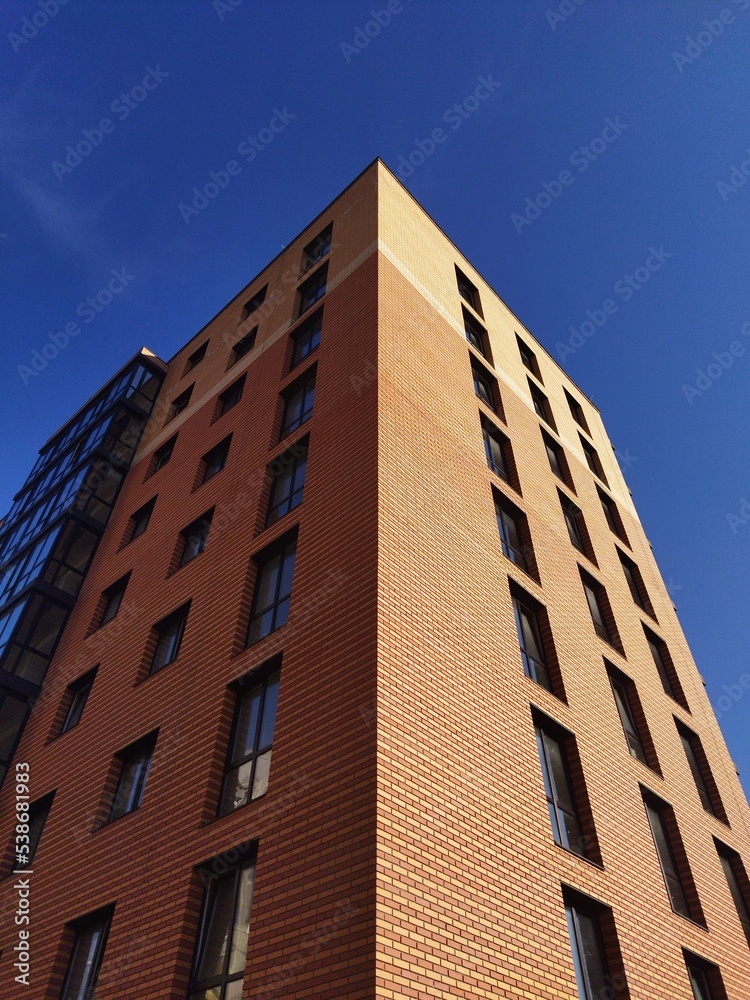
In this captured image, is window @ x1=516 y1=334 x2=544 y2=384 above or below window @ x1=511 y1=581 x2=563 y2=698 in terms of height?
above

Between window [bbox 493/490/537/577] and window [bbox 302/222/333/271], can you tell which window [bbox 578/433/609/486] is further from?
window [bbox 302/222/333/271]

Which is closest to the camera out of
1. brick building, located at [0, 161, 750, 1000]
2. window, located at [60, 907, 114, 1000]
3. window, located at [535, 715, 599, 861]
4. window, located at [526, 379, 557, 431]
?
brick building, located at [0, 161, 750, 1000]

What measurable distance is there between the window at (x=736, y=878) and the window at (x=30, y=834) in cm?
1281

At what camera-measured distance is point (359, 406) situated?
11.3m

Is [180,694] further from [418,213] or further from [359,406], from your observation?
[418,213]

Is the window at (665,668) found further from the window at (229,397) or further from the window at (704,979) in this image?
the window at (229,397)

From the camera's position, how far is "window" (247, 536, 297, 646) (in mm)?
10388

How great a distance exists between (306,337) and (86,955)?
12.3 m

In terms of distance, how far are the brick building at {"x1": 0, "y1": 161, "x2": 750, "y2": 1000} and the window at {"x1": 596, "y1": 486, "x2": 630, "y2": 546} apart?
1.14 meters

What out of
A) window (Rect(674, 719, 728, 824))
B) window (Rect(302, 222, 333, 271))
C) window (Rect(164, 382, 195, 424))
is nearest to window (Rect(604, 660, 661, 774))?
window (Rect(674, 719, 728, 824))

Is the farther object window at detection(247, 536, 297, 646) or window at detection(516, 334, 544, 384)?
window at detection(516, 334, 544, 384)

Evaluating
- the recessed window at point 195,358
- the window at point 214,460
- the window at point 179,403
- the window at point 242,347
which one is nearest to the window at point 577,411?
the window at point 242,347

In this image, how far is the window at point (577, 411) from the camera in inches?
906

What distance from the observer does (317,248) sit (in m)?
19.2
